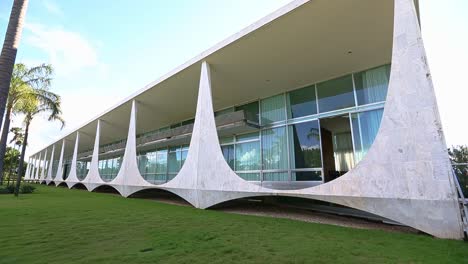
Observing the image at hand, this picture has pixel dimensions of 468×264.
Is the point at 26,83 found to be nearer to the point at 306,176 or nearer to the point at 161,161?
the point at 161,161

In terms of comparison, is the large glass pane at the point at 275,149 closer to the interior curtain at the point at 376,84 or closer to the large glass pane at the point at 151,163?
the interior curtain at the point at 376,84

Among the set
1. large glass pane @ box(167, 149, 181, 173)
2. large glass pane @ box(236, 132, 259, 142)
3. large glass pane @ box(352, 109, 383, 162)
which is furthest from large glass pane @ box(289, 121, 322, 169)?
large glass pane @ box(167, 149, 181, 173)

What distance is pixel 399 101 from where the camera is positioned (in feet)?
17.6

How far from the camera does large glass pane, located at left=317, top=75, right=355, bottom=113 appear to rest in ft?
32.2

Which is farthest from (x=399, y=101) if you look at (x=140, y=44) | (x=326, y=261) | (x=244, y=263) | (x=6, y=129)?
(x=6, y=129)

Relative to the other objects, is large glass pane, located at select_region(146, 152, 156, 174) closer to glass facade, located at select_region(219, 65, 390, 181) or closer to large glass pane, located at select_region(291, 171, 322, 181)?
glass facade, located at select_region(219, 65, 390, 181)

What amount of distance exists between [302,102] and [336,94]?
1636mm

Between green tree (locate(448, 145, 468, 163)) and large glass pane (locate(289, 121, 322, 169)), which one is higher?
large glass pane (locate(289, 121, 322, 169))

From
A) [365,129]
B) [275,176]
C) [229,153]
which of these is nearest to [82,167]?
[229,153]

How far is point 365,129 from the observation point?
29.9ft

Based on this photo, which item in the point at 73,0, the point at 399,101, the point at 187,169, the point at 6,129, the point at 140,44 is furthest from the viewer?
the point at 6,129

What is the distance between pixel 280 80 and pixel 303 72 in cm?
122

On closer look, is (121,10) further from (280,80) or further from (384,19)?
(384,19)

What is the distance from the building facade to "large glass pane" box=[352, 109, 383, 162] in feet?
0.14
